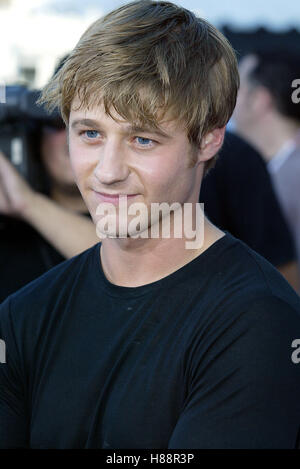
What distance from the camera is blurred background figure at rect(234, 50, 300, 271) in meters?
3.06

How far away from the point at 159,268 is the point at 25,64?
758cm

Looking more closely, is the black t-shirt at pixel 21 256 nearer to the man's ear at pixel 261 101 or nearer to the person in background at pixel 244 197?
the person in background at pixel 244 197

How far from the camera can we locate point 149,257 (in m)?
1.25

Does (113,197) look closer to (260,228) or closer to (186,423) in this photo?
(186,423)

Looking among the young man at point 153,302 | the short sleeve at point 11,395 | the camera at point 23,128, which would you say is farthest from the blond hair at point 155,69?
the camera at point 23,128

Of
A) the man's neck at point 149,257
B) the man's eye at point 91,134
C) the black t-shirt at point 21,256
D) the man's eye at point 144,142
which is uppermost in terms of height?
the man's eye at point 91,134

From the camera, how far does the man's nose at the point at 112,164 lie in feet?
3.74

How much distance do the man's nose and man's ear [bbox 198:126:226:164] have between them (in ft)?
0.50

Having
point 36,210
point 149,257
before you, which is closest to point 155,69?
point 149,257

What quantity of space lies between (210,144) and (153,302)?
0.30 m

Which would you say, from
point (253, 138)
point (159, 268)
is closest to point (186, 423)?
point (159, 268)

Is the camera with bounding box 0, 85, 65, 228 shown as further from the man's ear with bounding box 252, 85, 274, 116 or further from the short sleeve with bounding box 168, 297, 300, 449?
the man's ear with bounding box 252, 85, 274, 116

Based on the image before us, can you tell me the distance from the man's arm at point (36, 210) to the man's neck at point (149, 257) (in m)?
0.77

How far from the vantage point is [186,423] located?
107cm
